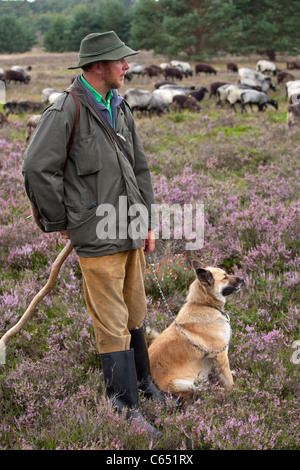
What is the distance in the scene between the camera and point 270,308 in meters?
4.64

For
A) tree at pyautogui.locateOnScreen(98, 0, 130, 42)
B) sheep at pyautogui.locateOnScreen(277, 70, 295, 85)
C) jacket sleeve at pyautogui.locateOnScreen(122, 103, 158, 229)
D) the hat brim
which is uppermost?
tree at pyautogui.locateOnScreen(98, 0, 130, 42)

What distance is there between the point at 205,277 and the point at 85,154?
1472mm

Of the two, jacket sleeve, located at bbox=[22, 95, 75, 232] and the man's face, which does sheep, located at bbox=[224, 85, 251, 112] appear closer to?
the man's face

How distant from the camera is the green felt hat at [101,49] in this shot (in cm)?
287

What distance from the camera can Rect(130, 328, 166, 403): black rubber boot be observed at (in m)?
3.47

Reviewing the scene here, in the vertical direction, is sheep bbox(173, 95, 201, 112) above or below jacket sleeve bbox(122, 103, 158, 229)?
below

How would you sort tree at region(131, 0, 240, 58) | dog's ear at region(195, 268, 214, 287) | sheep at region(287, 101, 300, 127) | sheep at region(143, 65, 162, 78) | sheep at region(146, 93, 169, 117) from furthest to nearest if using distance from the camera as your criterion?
tree at region(131, 0, 240, 58)
sheep at region(143, 65, 162, 78)
sheep at region(146, 93, 169, 117)
sheep at region(287, 101, 300, 127)
dog's ear at region(195, 268, 214, 287)

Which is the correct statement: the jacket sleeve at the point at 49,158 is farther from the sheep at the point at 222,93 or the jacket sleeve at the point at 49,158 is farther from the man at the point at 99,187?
the sheep at the point at 222,93

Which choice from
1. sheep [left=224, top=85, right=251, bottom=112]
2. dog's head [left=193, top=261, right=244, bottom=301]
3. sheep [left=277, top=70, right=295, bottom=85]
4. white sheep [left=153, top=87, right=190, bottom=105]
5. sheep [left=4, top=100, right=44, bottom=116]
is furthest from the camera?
sheep [left=277, top=70, right=295, bottom=85]

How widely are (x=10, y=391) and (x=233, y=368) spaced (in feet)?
6.30

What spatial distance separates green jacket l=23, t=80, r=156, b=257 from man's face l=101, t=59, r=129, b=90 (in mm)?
191

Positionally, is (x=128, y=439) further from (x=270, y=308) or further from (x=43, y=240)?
(x=43, y=240)

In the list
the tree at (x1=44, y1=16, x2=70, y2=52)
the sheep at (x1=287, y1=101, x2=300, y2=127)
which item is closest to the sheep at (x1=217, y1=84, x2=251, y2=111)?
the sheep at (x1=287, y1=101, x2=300, y2=127)
